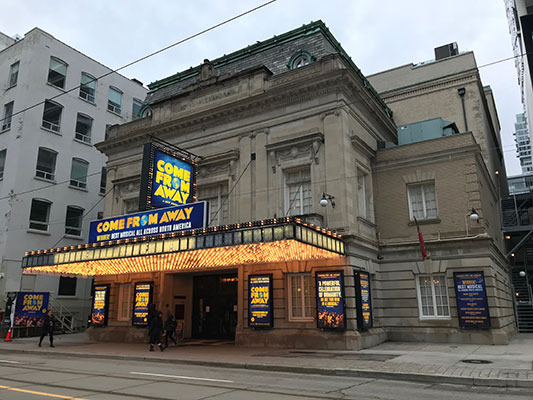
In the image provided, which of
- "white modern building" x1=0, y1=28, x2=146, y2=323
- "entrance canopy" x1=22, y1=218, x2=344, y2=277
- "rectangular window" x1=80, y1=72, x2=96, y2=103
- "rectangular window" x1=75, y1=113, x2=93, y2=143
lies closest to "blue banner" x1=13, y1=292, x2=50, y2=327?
"entrance canopy" x1=22, y1=218, x2=344, y2=277

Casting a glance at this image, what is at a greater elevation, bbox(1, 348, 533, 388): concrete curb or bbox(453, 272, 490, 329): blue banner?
bbox(453, 272, 490, 329): blue banner

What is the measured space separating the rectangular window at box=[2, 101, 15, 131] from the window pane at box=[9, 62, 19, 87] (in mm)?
1728

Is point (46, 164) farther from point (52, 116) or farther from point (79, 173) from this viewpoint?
point (52, 116)

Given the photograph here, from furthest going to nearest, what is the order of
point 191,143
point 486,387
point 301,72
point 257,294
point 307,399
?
1. point 191,143
2. point 301,72
3. point 257,294
4. point 486,387
5. point 307,399

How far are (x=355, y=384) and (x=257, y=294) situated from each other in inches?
371

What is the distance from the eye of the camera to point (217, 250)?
57.9 feet

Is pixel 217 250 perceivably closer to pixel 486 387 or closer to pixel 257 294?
pixel 257 294

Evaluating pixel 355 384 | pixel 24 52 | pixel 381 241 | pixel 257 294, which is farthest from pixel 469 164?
pixel 24 52

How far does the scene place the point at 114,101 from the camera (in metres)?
40.3

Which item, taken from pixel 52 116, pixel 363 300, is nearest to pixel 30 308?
pixel 52 116

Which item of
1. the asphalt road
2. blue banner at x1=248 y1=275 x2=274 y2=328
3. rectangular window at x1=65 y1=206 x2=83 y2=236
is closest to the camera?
the asphalt road

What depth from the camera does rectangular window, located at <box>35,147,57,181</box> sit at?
108 feet

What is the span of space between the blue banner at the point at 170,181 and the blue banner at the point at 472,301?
13.5 metres

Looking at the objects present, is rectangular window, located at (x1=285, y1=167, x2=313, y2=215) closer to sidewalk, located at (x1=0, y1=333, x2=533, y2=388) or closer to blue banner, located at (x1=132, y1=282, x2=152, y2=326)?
sidewalk, located at (x1=0, y1=333, x2=533, y2=388)
